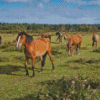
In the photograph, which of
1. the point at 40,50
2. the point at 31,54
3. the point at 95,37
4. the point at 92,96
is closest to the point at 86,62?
the point at 40,50

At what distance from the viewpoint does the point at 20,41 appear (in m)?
6.67

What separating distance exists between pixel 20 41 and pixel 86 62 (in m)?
5.72

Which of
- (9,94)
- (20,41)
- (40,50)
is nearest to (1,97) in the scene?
(9,94)

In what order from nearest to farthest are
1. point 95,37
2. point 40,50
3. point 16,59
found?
point 40,50, point 16,59, point 95,37

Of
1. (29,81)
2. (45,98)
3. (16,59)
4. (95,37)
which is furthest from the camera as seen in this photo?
(95,37)

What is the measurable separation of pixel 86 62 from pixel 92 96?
22.1 feet

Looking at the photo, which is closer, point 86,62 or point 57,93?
point 57,93

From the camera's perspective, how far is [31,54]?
7035mm

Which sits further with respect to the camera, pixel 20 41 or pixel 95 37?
pixel 95 37

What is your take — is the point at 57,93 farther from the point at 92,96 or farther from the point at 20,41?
the point at 20,41

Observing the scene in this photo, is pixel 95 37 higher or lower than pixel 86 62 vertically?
higher

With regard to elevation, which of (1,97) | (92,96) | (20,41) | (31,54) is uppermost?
(20,41)

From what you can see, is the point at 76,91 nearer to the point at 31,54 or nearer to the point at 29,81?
the point at 29,81

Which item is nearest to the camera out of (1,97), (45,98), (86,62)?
(45,98)
